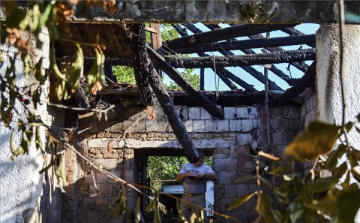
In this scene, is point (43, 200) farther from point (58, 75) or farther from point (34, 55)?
point (58, 75)

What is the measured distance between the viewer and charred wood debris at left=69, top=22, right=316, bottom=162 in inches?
293

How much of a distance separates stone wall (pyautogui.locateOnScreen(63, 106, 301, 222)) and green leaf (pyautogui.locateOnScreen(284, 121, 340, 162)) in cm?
792

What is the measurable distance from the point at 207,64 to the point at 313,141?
712 centimetres

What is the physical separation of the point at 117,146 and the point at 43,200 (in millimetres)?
1831

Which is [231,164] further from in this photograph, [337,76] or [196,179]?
[337,76]

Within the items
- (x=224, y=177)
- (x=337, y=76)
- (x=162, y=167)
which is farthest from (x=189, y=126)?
(x=162, y=167)

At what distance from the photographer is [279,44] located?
8828 mm

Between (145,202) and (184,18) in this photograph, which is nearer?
(184,18)

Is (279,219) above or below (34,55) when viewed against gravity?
below

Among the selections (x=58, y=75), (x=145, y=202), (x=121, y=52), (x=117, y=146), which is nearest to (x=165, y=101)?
(x=121, y=52)

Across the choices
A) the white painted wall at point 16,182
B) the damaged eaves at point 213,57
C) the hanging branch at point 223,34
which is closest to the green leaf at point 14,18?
the white painted wall at point 16,182

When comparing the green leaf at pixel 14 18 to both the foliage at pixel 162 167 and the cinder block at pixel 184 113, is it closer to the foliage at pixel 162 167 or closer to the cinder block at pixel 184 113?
the cinder block at pixel 184 113

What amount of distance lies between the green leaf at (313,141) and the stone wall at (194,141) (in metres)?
7.92

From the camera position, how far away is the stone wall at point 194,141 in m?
9.59
